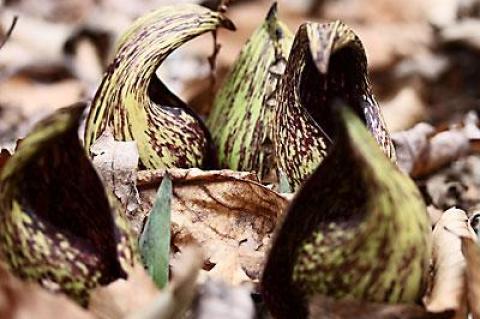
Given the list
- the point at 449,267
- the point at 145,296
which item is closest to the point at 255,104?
the point at 449,267

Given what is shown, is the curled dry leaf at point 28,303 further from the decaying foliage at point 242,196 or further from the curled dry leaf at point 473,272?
the curled dry leaf at point 473,272

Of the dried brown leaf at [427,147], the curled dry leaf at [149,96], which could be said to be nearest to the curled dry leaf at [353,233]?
the curled dry leaf at [149,96]

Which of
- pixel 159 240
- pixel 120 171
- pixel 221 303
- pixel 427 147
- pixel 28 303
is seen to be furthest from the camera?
pixel 427 147

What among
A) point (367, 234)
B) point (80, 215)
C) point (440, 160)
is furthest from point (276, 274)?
point (440, 160)

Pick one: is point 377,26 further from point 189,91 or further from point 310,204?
point 310,204

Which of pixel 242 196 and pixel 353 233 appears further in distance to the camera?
pixel 242 196

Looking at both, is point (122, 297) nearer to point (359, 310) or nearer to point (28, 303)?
point (28, 303)
